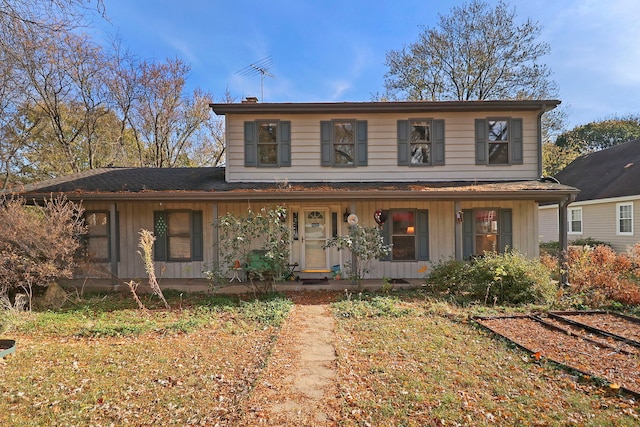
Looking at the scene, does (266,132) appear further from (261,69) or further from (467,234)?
(467,234)

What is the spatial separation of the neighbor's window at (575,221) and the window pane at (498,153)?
903 centimetres

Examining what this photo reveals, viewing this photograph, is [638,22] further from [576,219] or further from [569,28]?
[576,219]

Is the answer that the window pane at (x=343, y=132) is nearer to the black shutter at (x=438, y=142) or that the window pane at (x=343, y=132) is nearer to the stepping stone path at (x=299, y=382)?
the black shutter at (x=438, y=142)

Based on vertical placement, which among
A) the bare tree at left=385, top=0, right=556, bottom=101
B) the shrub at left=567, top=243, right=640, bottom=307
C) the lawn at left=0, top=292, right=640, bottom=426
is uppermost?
the bare tree at left=385, top=0, right=556, bottom=101

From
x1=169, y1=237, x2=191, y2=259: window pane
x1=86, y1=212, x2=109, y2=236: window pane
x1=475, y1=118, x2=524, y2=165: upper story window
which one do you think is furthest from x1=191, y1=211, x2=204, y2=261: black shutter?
x1=475, y1=118, x2=524, y2=165: upper story window

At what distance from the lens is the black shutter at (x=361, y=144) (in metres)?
→ 9.24

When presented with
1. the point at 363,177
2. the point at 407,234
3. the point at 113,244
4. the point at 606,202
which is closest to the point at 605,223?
the point at 606,202

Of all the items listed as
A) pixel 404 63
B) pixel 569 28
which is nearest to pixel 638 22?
pixel 569 28

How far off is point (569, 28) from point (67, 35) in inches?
577

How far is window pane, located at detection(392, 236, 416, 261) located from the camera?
912 cm

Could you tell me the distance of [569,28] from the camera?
11.6 m

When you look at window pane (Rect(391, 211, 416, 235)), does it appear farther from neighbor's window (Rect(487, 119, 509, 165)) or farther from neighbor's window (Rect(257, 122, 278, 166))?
neighbor's window (Rect(257, 122, 278, 166))

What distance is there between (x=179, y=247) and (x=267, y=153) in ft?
11.7

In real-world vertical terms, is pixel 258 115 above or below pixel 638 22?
below
